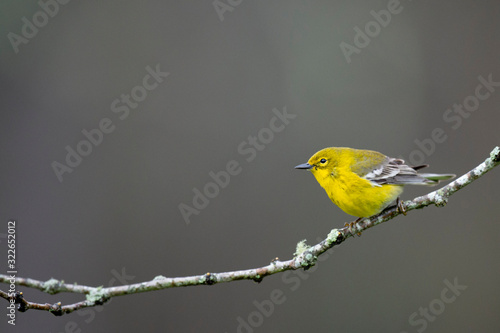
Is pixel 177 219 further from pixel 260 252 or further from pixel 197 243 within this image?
pixel 260 252

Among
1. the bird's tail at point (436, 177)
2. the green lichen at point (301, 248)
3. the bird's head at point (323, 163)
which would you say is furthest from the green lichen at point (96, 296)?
the bird's tail at point (436, 177)

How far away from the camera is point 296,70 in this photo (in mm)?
8625

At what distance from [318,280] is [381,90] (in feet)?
12.1

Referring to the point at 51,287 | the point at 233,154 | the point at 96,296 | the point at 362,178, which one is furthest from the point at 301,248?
the point at 233,154

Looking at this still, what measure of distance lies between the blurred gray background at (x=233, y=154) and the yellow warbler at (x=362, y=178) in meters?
2.78

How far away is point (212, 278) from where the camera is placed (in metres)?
2.99

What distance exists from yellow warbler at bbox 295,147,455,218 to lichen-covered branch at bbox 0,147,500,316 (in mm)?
291

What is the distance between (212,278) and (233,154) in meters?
4.57

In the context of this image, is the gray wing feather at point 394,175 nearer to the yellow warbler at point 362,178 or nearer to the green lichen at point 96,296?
the yellow warbler at point 362,178

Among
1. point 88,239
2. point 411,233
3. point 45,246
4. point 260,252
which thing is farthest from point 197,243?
point 411,233

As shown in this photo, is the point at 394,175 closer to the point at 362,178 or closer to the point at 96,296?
the point at 362,178

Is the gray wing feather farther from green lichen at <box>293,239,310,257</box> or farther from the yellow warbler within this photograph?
green lichen at <box>293,239,310,257</box>

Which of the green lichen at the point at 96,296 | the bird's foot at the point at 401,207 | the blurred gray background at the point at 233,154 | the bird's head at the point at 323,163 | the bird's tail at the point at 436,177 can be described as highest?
the blurred gray background at the point at 233,154

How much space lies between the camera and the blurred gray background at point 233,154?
6719 mm
